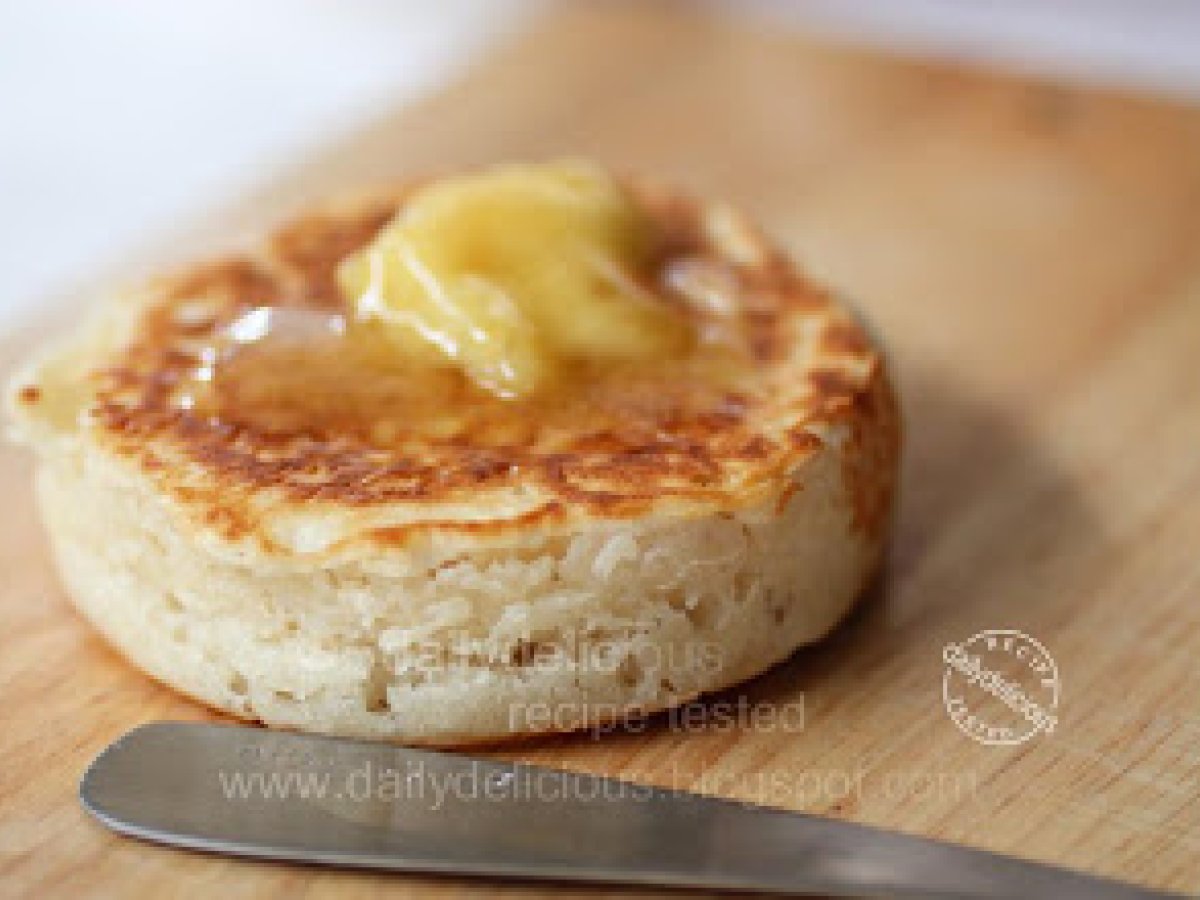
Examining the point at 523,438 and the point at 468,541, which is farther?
the point at 523,438

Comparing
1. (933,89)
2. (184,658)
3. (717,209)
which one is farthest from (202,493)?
(933,89)

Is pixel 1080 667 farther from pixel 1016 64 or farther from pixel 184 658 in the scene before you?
pixel 1016 64

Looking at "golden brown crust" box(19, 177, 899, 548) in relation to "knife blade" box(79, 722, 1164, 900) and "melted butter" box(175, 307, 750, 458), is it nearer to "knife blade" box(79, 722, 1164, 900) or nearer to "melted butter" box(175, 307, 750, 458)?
"melted butter" box(175, 307, 750, 458)

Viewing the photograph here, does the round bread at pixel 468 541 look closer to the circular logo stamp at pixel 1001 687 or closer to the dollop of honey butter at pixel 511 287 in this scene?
the dollop of honey butter at pixel 511 287

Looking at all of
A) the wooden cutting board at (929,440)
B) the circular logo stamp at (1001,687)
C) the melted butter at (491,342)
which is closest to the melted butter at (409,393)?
the melted butter at (491,342)

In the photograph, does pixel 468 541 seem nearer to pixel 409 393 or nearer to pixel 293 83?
pixel 409 393

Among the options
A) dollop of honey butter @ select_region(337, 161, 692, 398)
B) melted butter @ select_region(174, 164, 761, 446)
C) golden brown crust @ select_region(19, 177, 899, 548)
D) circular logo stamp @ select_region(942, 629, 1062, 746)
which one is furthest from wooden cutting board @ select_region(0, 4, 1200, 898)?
dollop of honey butter @ select_region(337, 161, 692, 398)

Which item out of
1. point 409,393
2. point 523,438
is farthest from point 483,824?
point 409,393
